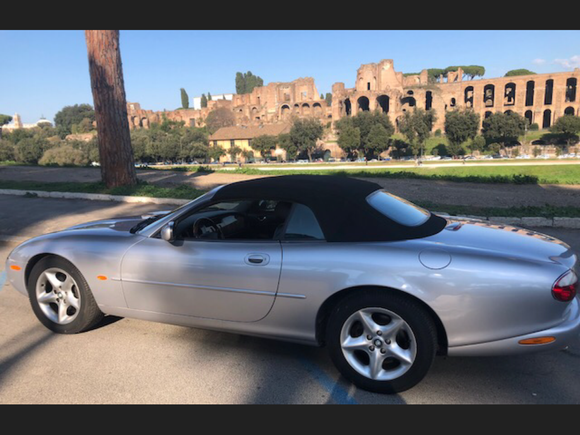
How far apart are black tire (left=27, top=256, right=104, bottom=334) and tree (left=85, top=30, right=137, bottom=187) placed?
9.04m

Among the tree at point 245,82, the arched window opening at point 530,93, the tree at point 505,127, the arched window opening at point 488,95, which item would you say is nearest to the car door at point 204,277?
the tree at point 505,127

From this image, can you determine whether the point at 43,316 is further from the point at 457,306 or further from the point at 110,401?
the point at 457,306

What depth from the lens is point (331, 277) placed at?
2.92 metres

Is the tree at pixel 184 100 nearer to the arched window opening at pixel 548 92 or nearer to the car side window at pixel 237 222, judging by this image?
the arched window opening at pixel 548 92

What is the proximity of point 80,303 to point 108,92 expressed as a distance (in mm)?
9772

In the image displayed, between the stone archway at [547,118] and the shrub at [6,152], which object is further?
the stone archway at [547,118]

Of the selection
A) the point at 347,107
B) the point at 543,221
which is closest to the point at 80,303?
the point at 543,221

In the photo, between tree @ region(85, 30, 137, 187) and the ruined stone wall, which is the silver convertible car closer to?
tree @ region(85, 30, 137, 187)

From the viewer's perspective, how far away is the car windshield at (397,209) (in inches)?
130

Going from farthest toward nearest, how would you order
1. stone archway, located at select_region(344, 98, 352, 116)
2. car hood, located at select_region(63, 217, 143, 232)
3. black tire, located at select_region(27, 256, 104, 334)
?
stone archway, located at select_region(344, 98, 352, 116)
car hood, located at select_region(63, 217, 143, 232)
black tire, located at select_region(27, 256, 104, 334)

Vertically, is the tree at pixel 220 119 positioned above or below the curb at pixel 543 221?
above

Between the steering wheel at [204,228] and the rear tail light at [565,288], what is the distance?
2.51m

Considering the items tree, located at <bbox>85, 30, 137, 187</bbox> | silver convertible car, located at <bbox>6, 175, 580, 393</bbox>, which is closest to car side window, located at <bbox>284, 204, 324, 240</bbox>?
silver convertible car, located at <bbox>6, 175, 580, 393</bbox>

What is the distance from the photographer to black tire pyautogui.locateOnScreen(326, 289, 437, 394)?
8.99ft
